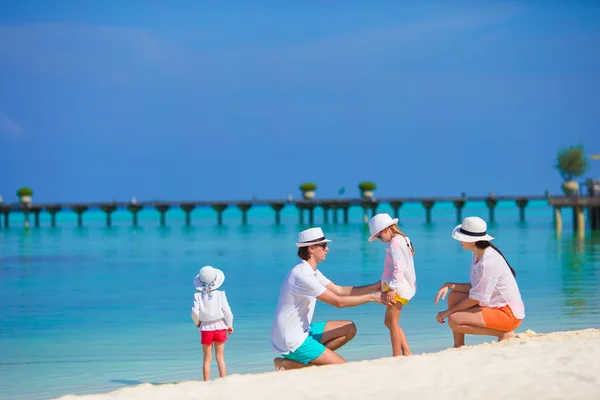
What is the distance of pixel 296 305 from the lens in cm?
709

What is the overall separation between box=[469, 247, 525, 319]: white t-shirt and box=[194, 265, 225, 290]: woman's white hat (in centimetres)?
215

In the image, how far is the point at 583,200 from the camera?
43.8m

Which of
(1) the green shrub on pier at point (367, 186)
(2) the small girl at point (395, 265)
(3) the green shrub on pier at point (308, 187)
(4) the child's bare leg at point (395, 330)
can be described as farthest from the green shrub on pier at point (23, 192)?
(2) the small girl at point (395, 265)

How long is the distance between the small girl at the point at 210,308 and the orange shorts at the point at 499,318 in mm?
2195

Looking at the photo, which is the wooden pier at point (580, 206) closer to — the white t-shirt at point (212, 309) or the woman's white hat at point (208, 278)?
the white t-shirt at point (212, 309)

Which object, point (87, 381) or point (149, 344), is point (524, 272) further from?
point (87, 381)

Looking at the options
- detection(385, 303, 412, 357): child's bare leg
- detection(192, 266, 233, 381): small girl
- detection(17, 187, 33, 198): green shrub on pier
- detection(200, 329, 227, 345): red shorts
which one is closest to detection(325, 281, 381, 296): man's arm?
detection(385, 303, 412, 357): child's bare leg

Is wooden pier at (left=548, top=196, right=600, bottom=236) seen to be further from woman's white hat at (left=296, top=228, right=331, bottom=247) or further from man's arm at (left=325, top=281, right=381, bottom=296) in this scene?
woman's white hat at (left=296, top=228, right=331, bottom=247)

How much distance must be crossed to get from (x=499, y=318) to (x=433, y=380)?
152cm

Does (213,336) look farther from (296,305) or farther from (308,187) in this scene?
(308,187)

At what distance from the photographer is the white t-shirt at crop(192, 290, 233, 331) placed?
7809mm

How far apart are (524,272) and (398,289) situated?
17.1 metres

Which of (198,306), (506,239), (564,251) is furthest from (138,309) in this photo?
(506,239)

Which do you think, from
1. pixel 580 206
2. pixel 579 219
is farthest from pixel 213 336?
pixel 579 219
